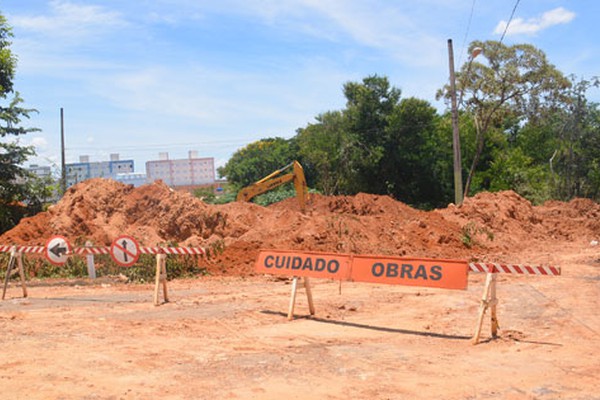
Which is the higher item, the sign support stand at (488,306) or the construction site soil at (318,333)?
the sign support stand at (488,306)

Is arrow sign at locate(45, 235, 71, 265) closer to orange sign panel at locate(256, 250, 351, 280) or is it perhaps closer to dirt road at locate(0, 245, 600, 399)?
dirt road at locate(0, 245, 600, 399)

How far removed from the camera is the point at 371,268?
1100cm

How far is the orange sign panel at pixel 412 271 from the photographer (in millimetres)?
10031

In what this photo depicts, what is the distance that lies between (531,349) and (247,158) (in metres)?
73.6

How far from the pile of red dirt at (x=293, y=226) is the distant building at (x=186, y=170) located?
124 metres

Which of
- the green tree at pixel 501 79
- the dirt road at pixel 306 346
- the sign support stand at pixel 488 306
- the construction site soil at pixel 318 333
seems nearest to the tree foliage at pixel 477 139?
the green tree at pixel 501 79

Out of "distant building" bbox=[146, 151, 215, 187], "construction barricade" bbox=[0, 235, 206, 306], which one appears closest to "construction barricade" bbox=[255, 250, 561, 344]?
"construction barricade" bbox=[0, 235, 206, 306]

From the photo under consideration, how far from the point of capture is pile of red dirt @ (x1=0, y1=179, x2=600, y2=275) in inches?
866

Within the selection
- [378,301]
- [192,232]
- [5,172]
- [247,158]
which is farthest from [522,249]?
[247,158]

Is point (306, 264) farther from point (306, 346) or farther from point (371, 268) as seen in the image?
point (306, 346)

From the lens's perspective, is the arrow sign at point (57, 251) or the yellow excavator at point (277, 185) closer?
the arrow sign at point (57, 251)

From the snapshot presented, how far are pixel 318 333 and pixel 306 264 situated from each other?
1.78 metres

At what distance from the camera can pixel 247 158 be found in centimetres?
8125

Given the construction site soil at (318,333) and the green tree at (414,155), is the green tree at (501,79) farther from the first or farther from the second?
the construction site soil at (318,333)
